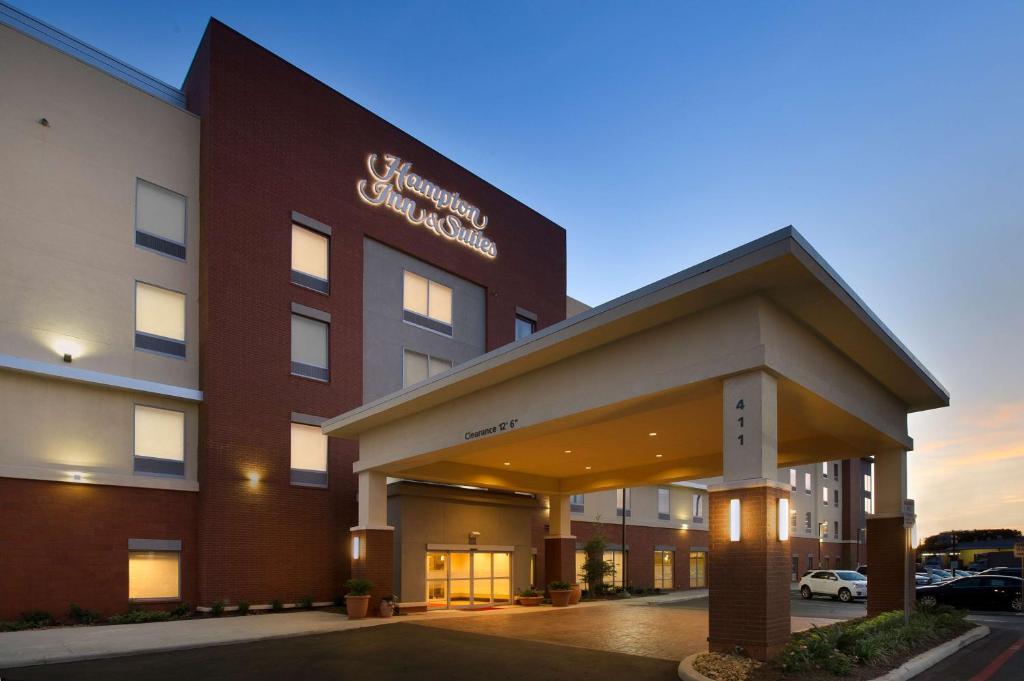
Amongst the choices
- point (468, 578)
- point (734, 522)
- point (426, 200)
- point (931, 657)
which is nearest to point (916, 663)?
point (931, 657)

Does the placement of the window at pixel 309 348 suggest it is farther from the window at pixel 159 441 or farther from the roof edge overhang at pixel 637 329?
the roof edge overhang at pixel 637 329

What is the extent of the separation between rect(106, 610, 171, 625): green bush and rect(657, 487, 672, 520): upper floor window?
29.1m

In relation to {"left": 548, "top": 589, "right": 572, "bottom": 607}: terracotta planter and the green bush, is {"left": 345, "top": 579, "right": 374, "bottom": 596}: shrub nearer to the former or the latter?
the green bush

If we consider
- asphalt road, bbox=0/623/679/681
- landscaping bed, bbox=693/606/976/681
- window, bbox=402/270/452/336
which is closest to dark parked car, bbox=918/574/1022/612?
landscaping bed, bbox=693/606/976/681

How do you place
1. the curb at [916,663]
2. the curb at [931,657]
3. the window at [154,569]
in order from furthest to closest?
the window at [154,569]
the curb at [931,657]
the curb at [916,663]

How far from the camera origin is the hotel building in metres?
15.9

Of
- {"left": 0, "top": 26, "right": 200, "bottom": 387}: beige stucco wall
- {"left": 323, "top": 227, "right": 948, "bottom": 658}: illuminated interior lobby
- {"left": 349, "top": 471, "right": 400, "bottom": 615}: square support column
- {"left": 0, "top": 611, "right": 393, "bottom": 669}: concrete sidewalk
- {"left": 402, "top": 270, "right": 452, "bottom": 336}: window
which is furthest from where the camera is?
{"left": 402, "top": 270, "right": 452, "bottom": 336}: window

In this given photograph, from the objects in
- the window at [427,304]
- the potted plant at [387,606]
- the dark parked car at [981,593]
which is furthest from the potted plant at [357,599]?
the dark parked car at [981,593]

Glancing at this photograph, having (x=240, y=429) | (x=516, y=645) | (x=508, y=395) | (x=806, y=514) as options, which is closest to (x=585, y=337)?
(x=508, y=395)

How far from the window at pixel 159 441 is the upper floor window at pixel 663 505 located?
93.0 ft

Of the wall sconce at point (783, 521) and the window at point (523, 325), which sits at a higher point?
the window at point (523, 325)

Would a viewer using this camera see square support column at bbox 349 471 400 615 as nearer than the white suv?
Yes

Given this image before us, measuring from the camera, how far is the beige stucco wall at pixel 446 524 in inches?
1025

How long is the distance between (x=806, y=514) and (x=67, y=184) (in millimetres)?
56416
